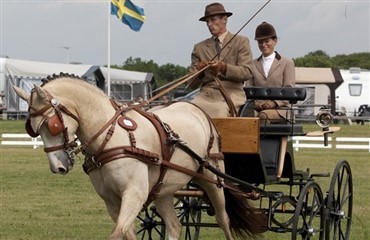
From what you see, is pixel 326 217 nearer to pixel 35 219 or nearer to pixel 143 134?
pixel 143 134

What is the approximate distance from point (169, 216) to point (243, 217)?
100cm

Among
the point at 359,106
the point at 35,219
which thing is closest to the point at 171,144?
the point at 35,219

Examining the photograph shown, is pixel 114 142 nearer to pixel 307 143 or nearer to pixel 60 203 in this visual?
pixel 60 203

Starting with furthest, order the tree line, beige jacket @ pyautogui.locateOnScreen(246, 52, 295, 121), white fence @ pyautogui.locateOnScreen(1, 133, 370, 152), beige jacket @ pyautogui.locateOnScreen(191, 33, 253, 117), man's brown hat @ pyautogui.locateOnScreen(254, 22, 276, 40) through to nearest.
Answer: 1. the tree line
2. white fence @ pyautogui.locateOnScreen(1, 133, 370, 152)
3. beige jacket @ pyautogui.locateOnScreen(246, 52, 295, 121)
4. man's brown hat @ pyautogui.locateOnScreen(254, 22, 276, 40)
5. beige jacket @ pyautogui.locateOnScreen(191, 33, 253, 117)

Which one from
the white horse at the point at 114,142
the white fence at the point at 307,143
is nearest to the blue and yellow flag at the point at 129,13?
the white fence at the point at 307,143

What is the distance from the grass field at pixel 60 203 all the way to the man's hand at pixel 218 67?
2.90 metres

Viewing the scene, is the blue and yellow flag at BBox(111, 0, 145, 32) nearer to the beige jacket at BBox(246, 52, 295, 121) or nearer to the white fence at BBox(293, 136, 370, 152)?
the white fence at BBox(293, 136, 370, 152)

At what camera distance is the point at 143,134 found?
22.4ft

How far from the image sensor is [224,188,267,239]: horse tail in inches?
334

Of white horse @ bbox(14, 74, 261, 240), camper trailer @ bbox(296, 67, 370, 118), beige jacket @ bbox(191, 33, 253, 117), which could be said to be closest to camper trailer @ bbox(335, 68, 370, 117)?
camper trailer @ bbox(296, 67, 370, 118)

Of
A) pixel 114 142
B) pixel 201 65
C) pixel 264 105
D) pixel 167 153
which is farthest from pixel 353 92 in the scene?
pixel 114 142

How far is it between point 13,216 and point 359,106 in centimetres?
3941

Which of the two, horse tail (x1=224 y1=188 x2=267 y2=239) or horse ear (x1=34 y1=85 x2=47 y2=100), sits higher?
horse ear (x1=34 y1=85 x2=47 y2=100)

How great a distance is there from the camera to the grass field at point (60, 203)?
10.5m
